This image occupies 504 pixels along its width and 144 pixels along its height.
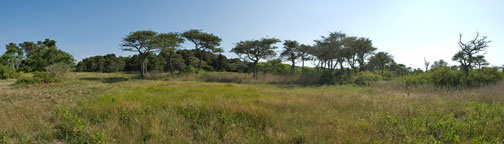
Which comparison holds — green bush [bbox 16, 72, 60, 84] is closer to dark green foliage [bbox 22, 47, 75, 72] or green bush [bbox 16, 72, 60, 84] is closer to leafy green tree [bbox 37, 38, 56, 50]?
dark green foliage [bbox 22, 47, 75, 72]

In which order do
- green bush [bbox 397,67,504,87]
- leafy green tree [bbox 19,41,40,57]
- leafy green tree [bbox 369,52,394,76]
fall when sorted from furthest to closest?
leafy green tree [bbox 19,41,40,57] → leafy green tree [bbox 369,52,394,76] → green bush [bbox 397,67,504,87]

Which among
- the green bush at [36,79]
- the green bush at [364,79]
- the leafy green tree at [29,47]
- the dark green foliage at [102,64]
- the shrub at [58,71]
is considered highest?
the leafy green tree at [29,47]

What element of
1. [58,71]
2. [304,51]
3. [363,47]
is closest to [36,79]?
[58,71]

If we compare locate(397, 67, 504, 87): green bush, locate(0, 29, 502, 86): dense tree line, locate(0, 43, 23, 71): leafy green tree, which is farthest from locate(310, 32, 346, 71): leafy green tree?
locate(0, 43, 23, 71): leafy green tree

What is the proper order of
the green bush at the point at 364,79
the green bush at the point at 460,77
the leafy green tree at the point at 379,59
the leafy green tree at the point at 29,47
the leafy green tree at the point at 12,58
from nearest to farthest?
1. the green bush at the point at 460,77
2. the green bush at the point at 364,79
3. the leafy green tree at the point at 12,58
4. the leafy green tree at the point at 379,59
5. the leafy green tree at the point at 29,47

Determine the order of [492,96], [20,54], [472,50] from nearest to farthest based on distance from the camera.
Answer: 1. [492,96]
2. [472,50]
3. [20,54]

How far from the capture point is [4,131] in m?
2.68

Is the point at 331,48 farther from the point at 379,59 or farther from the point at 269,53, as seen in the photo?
the point at 379,59

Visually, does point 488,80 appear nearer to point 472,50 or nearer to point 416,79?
point 416,79

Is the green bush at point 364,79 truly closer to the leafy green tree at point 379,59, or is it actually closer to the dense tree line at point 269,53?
the dense tree line at point 269,53

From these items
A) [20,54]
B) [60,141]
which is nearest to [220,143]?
[60,141]

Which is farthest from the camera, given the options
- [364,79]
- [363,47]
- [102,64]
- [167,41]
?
[102,64]

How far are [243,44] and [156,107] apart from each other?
56.3ft

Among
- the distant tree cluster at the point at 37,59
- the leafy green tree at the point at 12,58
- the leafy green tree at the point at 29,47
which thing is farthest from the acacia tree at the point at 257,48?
the leafy green tree at the point at 29,47
